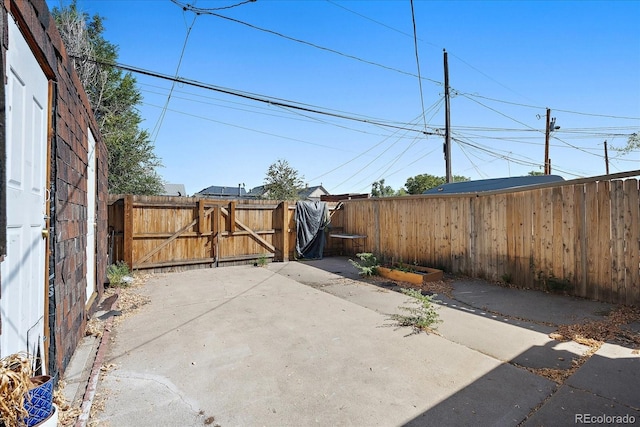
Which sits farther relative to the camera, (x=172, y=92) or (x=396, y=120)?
(x=396, y=120)

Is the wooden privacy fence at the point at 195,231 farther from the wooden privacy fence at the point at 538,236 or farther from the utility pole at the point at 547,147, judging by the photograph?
the utility pole at the point at 547,147

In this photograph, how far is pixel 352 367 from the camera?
2.80m

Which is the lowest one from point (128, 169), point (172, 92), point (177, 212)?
point (177, 212)

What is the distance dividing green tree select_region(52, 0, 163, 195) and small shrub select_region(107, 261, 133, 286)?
8451mm

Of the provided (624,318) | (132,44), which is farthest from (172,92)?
(624,318)

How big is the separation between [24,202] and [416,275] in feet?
19.7

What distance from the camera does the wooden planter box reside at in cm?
624

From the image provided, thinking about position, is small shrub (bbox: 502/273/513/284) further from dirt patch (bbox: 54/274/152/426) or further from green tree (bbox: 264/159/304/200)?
green tree (bbox: 264/159/304/200)

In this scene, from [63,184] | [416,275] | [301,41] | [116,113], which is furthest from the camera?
[116,113]

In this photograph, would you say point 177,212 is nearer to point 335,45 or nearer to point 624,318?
point 335,45

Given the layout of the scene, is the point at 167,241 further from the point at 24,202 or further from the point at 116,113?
the point at 116,113

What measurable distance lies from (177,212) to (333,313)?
5290 mm

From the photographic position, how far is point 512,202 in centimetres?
576

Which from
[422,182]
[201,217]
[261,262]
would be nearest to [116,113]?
[201,217]
